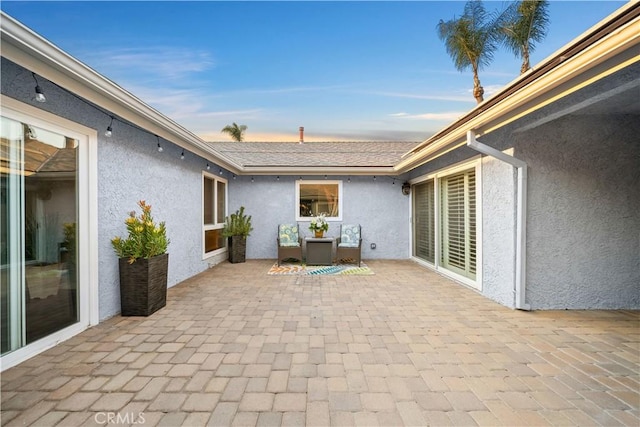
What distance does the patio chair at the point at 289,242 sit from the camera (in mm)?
7957

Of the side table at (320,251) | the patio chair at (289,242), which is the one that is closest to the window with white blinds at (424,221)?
the side table at (320,251)

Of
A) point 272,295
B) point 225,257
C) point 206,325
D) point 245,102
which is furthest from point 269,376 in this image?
point 245,102

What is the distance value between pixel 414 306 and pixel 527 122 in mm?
3001

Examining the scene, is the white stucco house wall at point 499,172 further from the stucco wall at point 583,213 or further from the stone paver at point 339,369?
the stone paver at point 339,369

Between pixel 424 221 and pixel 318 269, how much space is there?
3.13 m

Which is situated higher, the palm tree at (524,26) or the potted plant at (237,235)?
the palm tree at (524,26)

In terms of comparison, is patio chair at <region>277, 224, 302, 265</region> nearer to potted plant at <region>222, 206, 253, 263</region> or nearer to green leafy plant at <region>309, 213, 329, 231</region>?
green leafy plant at <region>309, 213, 329, 231</region>

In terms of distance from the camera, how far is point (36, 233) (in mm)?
2918

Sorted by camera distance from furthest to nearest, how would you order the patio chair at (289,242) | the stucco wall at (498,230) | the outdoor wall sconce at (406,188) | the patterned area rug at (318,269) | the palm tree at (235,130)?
the palm tree at (235,130) < the outdoor wall sconce at (406,188) < the patio chair at (289,242) < the patterned area rug at (318,269) < the stucco wall at (498,230)

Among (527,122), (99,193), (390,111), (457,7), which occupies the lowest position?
(99,193)

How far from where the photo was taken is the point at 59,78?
8.64ft

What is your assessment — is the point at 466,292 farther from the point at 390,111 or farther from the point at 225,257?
the point at 390,111

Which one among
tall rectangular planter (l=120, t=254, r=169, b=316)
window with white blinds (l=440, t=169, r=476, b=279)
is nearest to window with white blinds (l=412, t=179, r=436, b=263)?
window with white blinds (l=440, t=169, r=476, b=279)

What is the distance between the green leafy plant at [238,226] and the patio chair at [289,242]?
36.9 inches
